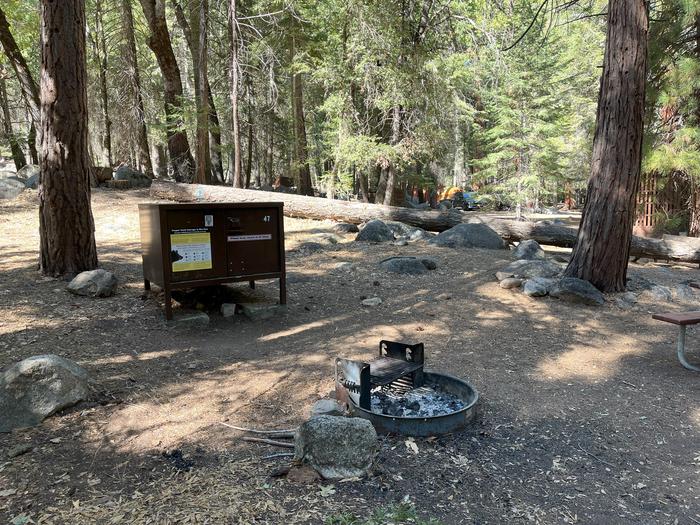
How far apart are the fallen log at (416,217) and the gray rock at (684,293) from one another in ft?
13.1

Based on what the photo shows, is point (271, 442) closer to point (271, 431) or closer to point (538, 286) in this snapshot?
point (271, 431)

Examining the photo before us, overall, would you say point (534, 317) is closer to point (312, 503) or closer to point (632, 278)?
point (632, 278)

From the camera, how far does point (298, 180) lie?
20.3m

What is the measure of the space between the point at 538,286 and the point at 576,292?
0.51 metres

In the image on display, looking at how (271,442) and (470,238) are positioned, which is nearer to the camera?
(271,442)

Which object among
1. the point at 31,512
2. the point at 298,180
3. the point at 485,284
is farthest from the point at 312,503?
the point at 298,180

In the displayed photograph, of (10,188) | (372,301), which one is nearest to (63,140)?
(372,301)

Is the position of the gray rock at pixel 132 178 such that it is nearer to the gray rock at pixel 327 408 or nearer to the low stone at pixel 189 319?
the low stone at pixel 189 319

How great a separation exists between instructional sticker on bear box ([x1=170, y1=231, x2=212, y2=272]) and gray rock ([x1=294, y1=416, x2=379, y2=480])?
3398 mm

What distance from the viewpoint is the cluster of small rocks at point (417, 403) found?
3848mm

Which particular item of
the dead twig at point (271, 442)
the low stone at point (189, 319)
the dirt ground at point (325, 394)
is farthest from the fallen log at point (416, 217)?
the dead twig at point (271, 442)

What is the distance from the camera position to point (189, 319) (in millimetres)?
6113

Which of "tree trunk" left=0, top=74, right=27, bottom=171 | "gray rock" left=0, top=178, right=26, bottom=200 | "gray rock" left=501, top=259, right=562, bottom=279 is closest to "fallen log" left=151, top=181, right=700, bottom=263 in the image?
"gray rock" left=0, top=178, right=26, bottom=200

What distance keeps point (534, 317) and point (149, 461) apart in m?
5.06
